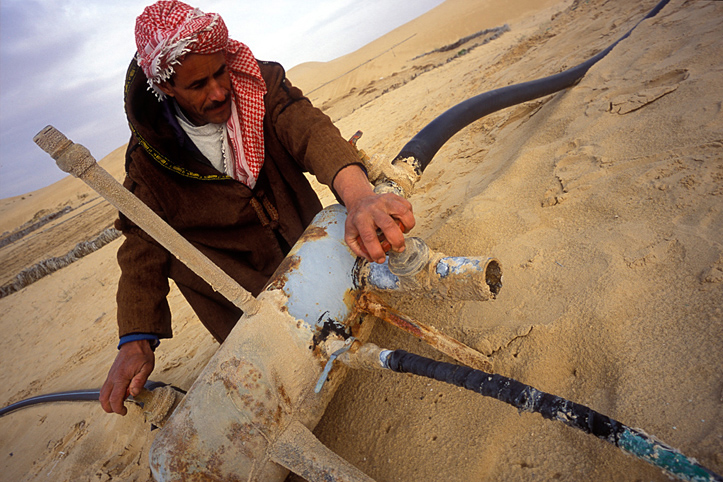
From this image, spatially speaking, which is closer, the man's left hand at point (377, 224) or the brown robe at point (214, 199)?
the man's left hand at point (377, 224)

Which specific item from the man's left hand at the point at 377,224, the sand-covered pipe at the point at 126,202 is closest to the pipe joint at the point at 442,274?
the man's left hand at the point at 377,224

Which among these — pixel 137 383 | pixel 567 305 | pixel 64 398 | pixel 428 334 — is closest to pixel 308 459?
pixel 428 334

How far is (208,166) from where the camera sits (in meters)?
1.77

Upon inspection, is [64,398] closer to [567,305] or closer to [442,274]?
[442,274]

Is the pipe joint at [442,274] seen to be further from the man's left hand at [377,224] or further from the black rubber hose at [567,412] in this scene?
the black rubber hose at [567,412]

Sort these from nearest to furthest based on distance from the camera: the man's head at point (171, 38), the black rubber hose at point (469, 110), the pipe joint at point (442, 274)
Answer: the pipe joint at point (442, 274)
the man's head at point (171, 38)
the black rubber hose at point (469, 110)

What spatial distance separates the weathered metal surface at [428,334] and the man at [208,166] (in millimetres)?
356

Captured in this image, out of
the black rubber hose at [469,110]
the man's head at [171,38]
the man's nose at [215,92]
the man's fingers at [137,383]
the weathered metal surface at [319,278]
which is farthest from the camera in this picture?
the black rubber hose at [469,110]

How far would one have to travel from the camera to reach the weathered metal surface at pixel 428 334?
118 centimetres

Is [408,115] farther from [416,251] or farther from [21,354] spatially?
[21,354]

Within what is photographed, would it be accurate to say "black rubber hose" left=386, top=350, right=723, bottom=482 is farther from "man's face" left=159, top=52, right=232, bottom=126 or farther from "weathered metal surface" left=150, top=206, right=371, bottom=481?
"man's face" left=159, top=52, right=232, bottom=126

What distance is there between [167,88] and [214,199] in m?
0.51

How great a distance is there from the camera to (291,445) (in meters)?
1.01

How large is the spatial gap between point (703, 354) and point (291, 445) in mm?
1126
